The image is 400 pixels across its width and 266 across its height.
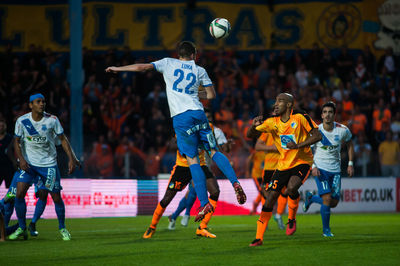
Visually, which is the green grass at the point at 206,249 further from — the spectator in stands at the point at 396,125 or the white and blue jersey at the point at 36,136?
the spectator in stands at the point at 396,125

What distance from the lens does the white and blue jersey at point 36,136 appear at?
1191cm

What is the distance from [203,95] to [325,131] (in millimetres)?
3853

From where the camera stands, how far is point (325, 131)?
1323 cm

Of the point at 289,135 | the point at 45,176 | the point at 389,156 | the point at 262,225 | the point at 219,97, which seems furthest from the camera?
the point at 219,97

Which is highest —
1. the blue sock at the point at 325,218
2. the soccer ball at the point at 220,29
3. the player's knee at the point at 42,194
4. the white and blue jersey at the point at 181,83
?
the soccer ball at the point at 220,29

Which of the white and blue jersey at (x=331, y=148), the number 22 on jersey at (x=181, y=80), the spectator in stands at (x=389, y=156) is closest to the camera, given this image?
the number 22 on jersey at (x=181, y=80)

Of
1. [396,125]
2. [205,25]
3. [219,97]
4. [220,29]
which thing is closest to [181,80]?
[220,29]

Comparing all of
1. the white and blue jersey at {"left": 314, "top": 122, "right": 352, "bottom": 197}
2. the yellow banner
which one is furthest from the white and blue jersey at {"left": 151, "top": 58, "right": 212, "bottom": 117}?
the yellow banner

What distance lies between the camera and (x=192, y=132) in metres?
9.83

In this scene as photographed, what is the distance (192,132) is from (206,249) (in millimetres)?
1644

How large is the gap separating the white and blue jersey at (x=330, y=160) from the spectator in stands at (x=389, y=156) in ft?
28.7

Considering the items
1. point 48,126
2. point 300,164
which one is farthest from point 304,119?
point 48,126

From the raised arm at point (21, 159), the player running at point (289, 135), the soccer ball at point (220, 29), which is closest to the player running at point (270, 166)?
the player running at point (289, 135)

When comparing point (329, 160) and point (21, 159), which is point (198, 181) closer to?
point (21, 159)
